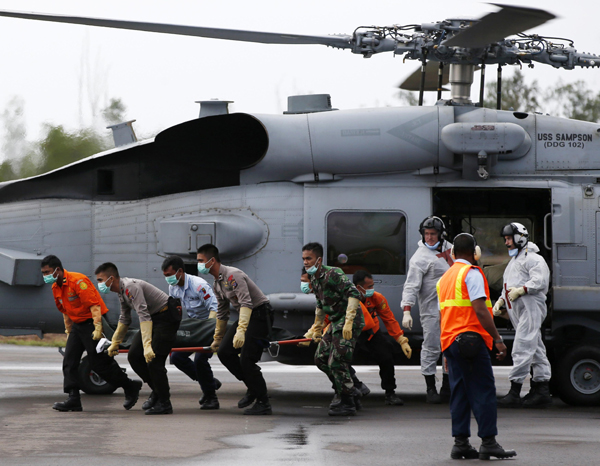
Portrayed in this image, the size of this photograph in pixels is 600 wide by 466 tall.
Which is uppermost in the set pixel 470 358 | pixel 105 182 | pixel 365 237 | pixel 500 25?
pixel 500 25

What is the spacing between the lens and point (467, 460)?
20.9ft

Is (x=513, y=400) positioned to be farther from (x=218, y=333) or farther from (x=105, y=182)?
(x=105, y=182)

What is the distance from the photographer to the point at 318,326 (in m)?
8.91

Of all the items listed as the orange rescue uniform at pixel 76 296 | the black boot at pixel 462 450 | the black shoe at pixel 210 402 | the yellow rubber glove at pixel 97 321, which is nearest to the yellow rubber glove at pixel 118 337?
the yellow rubber glove at pixel 97 321

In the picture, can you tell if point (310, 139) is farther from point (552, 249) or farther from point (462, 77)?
point (552, 249)

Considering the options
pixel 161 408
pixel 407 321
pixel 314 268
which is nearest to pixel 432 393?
pixel 407 321

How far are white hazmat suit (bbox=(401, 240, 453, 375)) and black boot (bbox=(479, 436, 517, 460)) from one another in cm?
320

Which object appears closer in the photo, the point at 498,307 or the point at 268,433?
the point at 268,433

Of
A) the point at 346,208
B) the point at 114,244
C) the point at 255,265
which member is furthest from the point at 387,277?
the point at 114,244

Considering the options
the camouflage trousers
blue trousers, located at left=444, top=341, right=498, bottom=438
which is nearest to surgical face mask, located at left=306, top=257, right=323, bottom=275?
the camouflage trousers

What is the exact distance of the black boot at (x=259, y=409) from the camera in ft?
28.5

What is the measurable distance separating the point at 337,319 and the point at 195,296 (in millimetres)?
1997

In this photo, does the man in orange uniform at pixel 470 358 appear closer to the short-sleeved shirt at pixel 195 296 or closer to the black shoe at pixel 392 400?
the black shoe at pixel 392 400

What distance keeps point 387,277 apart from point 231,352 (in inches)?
88.1
